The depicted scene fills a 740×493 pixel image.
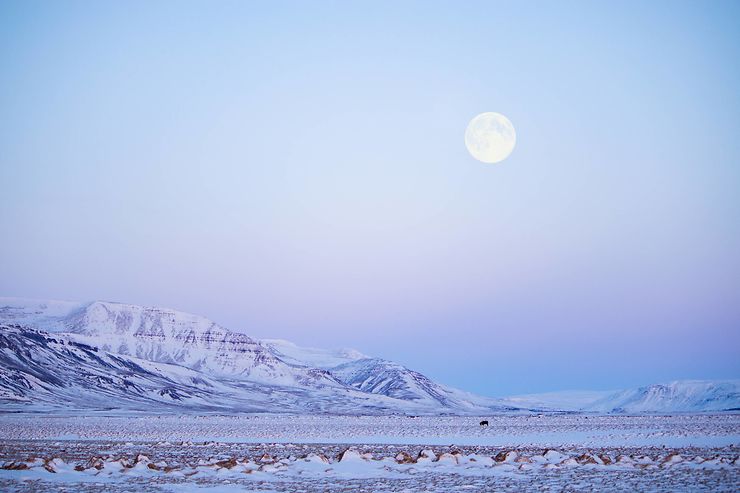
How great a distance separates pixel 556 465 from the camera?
54.4 ft

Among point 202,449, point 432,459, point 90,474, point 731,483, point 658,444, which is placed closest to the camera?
point 731,483

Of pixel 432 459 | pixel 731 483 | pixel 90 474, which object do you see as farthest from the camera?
pixel 432 459

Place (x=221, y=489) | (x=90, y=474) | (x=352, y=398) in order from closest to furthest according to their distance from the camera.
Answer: (x=221, y=489) < (x=90, y=474) < (x=352, y=398)

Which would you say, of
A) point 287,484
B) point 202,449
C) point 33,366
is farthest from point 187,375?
point 287,484

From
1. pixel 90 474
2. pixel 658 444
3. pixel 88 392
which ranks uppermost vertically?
pixel 88 392

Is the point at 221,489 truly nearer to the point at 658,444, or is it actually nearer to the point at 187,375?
the point at 658,444

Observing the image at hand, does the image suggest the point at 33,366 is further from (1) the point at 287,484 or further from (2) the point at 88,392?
(1) the point at 287,484

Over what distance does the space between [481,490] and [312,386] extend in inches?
7304

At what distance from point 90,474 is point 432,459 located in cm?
852

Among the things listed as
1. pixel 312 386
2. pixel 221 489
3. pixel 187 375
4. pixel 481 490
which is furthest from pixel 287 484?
pixel 312 386

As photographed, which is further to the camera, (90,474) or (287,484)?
(90,474)

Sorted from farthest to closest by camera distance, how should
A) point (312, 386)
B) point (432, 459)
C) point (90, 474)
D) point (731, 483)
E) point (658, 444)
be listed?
point (312, 386) < point (658, 444) < point (432, 459) < point (90, 474) < point (731, 483)

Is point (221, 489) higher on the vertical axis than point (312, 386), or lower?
lower

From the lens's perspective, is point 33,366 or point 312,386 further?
point 312,386
